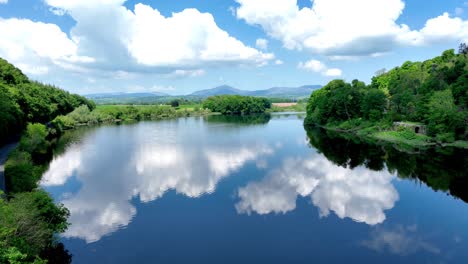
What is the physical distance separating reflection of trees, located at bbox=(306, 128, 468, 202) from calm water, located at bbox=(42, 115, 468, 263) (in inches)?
4.7

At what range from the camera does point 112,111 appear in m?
118

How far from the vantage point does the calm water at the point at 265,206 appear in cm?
1881

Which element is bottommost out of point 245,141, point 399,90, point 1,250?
point 245,141

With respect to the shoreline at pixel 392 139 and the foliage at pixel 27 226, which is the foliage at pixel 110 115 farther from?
the shoreline at pixel 392 139

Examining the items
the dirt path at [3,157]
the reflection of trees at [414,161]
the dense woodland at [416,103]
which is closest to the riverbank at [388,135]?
the dense woodland at [416,103]

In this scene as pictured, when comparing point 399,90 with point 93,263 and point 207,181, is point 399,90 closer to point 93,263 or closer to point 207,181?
point 207,181

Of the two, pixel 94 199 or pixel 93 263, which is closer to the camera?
pixel 93 263

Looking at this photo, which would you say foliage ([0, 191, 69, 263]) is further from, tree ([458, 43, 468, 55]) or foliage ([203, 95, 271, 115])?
foliage ([203, 95, 271, 115])

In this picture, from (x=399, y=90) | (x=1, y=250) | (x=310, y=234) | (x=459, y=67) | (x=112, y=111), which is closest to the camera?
(x=1, y=250)

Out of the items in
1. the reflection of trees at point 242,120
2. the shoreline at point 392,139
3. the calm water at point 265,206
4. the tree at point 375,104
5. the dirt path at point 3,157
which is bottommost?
the reflection of trees at point 242,120

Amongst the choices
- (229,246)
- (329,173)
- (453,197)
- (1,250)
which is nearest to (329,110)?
(329,173)

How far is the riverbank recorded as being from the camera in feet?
152

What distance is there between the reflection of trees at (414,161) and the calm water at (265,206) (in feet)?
0.40

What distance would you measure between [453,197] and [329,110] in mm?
49239
